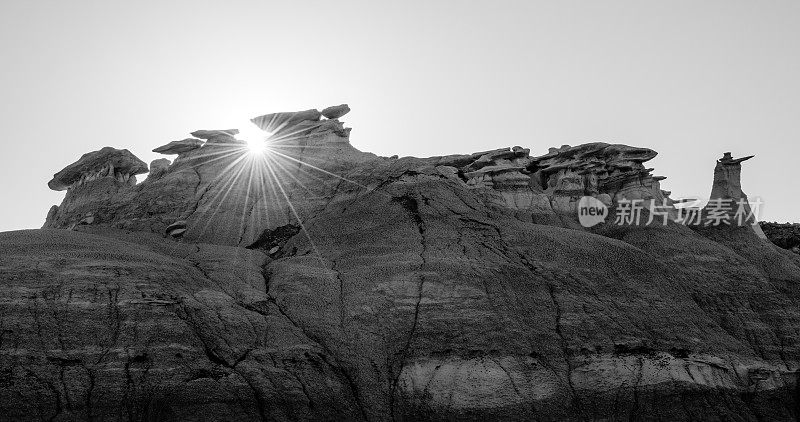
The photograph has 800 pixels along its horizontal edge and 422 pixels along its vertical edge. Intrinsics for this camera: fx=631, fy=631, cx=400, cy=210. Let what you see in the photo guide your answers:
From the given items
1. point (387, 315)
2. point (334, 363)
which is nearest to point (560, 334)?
point (387, 315)

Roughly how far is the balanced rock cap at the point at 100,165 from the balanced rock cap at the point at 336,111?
13.2 meters

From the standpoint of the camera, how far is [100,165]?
135 feet

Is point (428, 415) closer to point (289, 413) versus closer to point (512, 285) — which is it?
point (289, 413)

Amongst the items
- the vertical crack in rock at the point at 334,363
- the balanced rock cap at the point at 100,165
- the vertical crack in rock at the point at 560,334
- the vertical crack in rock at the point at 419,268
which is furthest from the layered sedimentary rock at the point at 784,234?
the balanced rock cap at the point at 100,165

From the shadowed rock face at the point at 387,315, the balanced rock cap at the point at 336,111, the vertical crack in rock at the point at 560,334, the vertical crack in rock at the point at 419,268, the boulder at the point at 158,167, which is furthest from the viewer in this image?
the balanced rock cap at the point at 336,111

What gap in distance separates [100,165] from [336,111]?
1576 centimetres

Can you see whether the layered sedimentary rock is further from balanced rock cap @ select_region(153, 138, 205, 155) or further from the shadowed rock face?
balanced rock cap @ select_region(153, 138, 205, 155)

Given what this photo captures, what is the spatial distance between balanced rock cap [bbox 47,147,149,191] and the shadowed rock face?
7848 millimetres

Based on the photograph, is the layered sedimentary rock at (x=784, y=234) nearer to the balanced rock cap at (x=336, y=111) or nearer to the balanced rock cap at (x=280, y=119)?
the balanced rock cap at (x=336, y=111)

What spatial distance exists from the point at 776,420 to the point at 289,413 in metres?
18.0

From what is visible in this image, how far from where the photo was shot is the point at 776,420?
23531 mm

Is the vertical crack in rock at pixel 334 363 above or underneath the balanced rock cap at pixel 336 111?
underneath

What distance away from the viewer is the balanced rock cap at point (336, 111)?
40.6 m

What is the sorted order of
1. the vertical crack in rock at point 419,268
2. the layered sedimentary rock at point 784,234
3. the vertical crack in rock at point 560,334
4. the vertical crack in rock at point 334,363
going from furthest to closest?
the layered sedimentary rock at point 784,234
the vertical crack in rock at point 560,334
the vertical crack in rock at point 419,268
the vertical crack in rock at point 334,363
